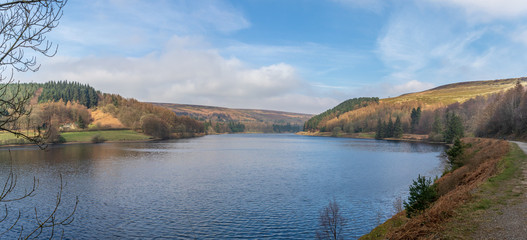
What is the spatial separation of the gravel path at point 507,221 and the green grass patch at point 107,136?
489ft

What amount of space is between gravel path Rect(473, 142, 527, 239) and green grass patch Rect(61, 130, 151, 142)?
149 m

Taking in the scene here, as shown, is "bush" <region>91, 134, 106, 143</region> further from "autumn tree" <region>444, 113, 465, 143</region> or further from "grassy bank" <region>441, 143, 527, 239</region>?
"autumn tree" <region>444, 113, 465, 143</region>

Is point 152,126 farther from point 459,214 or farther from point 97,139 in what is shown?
point 459,214

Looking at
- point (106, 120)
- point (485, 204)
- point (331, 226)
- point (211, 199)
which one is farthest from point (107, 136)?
point (485, 204)

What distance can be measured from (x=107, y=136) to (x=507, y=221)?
521ft

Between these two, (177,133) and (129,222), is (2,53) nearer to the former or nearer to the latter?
(129,222)

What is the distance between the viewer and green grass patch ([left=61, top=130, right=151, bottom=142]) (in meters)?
133

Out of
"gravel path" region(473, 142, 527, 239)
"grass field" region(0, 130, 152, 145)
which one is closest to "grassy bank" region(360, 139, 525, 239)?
"gravel path" region(473, 142, 527, 239)

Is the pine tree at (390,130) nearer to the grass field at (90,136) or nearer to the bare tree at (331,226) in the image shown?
the grass field at (90,136)

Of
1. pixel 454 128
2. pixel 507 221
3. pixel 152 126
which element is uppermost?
pixel 454 128

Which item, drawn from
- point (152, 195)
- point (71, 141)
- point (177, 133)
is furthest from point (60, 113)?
point (152, 195)

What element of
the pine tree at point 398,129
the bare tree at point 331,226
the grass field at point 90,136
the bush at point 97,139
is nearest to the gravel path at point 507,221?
the bare tree at point 331,226

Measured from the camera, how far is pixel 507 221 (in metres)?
12.9

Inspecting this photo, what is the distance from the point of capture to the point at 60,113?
159m
